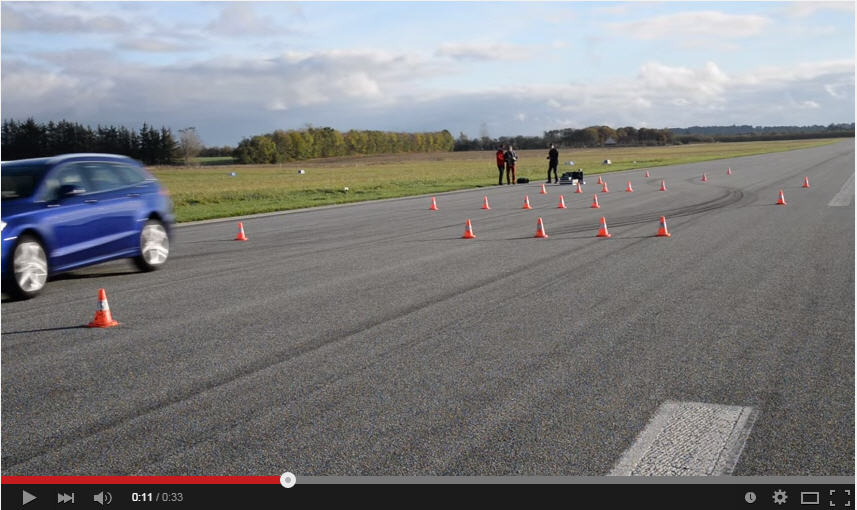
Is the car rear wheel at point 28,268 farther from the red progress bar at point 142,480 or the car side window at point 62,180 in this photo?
the red progress bar at point 142,480

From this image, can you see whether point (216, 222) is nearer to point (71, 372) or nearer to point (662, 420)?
point (71, 372)

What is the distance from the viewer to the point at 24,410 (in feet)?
17.3

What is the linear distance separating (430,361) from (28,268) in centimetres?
575

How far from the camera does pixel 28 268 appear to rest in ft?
32.3

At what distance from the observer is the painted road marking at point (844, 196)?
2178 cm

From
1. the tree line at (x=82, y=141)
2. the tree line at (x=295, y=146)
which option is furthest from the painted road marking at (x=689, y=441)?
the tree line at (x=295, y=146)

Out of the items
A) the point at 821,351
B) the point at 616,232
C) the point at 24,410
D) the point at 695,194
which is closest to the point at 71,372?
the point at 24,410

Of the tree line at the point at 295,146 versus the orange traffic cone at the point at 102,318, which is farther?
the tree line at the point at 295,146

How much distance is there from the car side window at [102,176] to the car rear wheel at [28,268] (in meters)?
1.49
